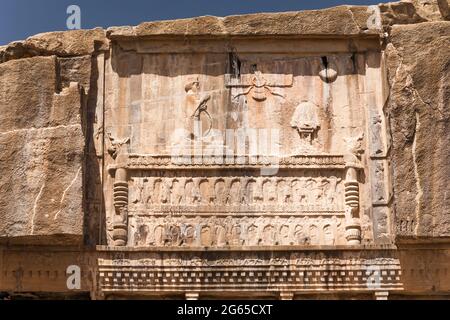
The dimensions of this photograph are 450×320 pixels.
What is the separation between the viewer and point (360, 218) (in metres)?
12.9

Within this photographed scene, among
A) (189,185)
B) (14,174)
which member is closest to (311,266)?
(189,185)

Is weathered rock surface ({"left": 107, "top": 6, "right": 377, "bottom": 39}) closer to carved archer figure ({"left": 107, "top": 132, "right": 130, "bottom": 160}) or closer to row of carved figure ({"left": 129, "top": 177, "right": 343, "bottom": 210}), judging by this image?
carved archer figure ({"left": 107, "top": 132, "right": 130, "bottom": 160})

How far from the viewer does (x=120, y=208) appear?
12961 mm

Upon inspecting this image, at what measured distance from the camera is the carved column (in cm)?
1281

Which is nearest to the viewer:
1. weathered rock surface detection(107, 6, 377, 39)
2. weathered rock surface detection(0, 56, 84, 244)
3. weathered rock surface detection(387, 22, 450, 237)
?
weathered rock surface detection(387, 22, 450, 237)

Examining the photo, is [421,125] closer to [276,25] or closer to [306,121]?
[306,121]

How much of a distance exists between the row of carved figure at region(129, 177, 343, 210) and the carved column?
0.13m

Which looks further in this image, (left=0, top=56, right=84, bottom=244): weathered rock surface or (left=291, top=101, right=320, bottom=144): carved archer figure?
(left=291, top=101, right=320, bottom=144): carved archer figure

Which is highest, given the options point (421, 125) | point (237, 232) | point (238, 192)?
point (421, 125)

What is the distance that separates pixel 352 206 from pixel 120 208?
9.20ft

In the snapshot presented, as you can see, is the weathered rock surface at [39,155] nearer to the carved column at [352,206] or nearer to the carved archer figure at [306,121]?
the carved archer figure at [306,121]

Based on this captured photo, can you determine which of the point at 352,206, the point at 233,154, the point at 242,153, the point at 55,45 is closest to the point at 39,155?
the point at 55,45

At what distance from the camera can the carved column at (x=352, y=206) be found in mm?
12812

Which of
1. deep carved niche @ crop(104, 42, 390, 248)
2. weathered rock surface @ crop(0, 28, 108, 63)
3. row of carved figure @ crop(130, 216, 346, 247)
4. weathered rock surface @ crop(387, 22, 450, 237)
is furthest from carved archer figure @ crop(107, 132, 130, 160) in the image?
weathered rock surface @ crop(387, 22, 450, 237)
